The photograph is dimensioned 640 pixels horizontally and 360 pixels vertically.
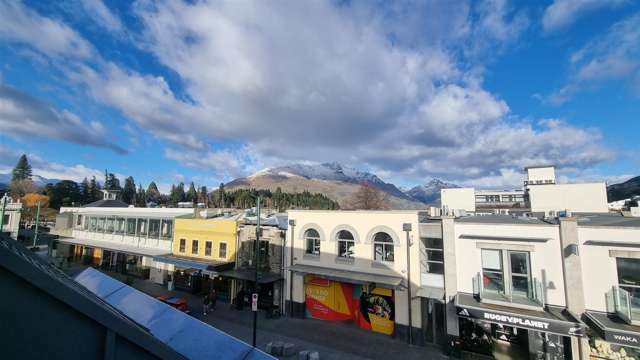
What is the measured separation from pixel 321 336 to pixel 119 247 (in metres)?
27.6

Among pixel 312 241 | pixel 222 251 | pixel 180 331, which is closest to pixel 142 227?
pixel 222 251

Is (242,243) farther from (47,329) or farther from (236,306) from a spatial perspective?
(47,329)

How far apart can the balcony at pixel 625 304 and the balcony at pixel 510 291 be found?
2522 mm

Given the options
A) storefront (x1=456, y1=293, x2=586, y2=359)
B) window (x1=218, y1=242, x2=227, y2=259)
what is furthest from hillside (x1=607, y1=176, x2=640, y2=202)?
window (x1=218, y1=242, x2=227, y2=259)

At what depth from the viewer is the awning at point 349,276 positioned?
18.0 m

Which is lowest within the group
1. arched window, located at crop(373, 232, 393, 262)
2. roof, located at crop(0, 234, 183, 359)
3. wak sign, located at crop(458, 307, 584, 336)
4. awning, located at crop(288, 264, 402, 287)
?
wak sign, located at crop(458, 307, 584, 336)

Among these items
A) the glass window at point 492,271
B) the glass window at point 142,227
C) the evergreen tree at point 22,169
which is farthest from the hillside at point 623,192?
the evergreen tree at point 22,169

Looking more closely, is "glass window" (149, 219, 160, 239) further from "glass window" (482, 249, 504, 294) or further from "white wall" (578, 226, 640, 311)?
"white wall" (578, 226, 640, 311)

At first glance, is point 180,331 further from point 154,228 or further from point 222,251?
point 154,228

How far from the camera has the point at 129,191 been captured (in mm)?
118688

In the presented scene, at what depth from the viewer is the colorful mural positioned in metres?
19.3

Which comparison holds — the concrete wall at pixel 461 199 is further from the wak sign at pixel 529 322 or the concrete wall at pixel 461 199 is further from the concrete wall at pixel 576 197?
the wak sign at pixel 529 322

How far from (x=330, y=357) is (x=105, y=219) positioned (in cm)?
3649

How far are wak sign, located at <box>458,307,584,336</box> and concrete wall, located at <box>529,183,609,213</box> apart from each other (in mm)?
30680
